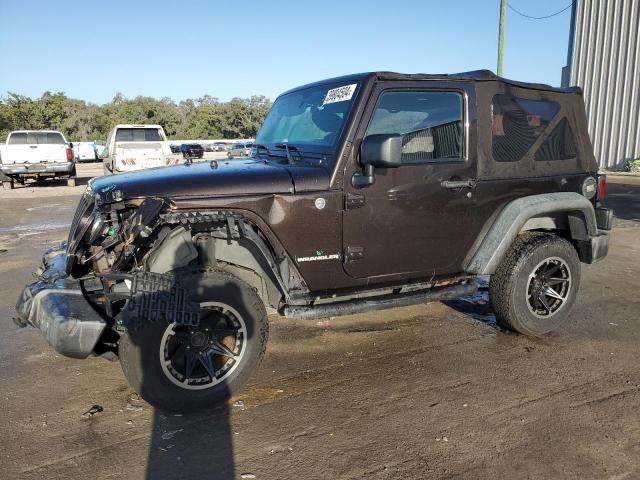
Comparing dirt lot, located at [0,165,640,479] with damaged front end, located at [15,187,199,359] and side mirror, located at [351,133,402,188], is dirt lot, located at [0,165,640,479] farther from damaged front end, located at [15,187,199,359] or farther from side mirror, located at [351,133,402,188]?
side mirror, located at [351,133,402,188]

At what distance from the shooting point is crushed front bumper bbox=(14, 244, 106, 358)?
2.76 meters

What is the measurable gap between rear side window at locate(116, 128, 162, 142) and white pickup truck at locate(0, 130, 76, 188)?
162 inches

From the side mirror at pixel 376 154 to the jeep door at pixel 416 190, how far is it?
58 millimetres

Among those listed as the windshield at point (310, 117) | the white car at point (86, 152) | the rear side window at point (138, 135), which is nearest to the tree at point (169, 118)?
the white car at point (86, 152)

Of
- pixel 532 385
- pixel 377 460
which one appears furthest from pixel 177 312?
pixel 532 385

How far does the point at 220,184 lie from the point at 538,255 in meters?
2.75

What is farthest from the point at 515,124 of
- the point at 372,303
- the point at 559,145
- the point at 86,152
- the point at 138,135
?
the point at 86,152

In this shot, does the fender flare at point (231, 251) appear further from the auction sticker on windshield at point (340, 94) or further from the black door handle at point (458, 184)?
the black door handle at point (458, 184)

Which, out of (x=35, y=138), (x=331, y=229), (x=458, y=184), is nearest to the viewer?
(x=331, y=229)

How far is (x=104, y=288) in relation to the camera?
2.89 meters

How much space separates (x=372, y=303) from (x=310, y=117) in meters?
1.55

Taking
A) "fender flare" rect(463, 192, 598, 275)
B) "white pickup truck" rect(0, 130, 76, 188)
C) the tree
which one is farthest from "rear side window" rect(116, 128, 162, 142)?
the tree

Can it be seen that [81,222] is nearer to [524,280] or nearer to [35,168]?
[524,280]

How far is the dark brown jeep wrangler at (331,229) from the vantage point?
2932 mm
